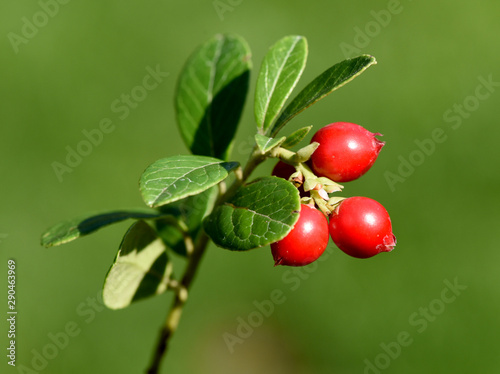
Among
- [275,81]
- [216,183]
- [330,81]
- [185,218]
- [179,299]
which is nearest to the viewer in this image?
[216,183]

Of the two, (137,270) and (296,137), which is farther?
(137,270)

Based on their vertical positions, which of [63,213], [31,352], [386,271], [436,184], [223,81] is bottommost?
[31,352]

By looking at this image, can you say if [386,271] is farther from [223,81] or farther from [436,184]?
[223,81]

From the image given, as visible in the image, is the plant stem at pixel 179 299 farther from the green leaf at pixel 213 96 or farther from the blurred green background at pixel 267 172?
the blurred green background at pixel 267 172

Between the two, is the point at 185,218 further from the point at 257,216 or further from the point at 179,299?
the point at 257,216

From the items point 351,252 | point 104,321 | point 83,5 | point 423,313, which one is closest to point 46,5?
point 83,5

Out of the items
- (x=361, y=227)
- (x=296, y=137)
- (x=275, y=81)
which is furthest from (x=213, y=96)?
(x=361, y=227)
